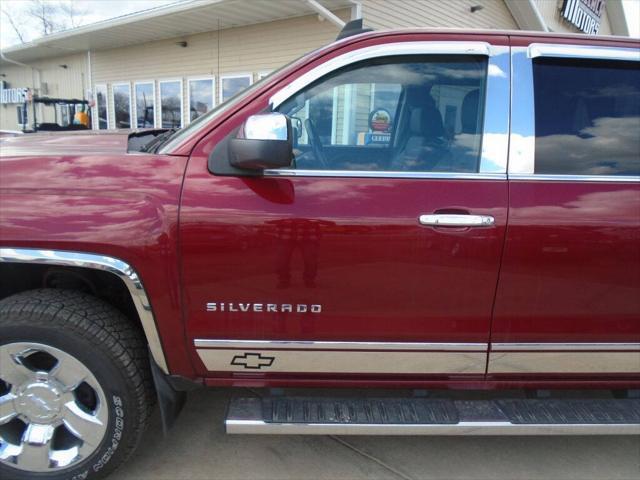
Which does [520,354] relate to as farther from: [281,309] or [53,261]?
[53,261]

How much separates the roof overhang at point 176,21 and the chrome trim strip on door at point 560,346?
724cm

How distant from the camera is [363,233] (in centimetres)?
190

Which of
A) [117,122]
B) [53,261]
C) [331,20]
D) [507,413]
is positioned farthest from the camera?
[117,122]

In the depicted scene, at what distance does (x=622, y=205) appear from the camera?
1964 millimetres

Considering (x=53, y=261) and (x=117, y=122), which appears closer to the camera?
(x=53, y=261)

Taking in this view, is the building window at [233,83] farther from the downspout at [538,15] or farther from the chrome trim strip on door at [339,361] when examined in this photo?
the chrome trim strip on door at [339,361]

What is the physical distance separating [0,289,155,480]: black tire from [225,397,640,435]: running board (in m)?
0.45

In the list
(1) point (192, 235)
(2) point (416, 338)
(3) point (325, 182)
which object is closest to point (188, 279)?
(1) point (192, 235)

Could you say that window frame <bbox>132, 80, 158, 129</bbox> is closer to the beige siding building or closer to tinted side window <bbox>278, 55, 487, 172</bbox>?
the beige siding building

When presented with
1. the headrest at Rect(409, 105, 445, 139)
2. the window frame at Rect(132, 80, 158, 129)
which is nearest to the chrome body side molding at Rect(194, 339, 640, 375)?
the headrest at Rect(409, 105, 445, 139)

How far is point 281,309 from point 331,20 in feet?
23.8

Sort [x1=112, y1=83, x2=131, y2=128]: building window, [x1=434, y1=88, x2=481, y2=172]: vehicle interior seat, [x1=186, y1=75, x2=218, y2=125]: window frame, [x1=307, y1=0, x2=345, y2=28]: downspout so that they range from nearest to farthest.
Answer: [x1=434, y1=88, x2=481, y2=172]: vehicle interior seat, [x1=307, y1=0, x2=345, y2=28]: downspout, [x1=186, y1=75, x2=218, y2=125]: window frame, [x1=112, y1=83, x2=131, y2=128]: building window

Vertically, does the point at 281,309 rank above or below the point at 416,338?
above

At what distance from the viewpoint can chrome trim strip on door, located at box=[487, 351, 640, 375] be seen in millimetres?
2080
